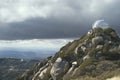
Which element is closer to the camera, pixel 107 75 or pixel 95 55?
pixel 107 75

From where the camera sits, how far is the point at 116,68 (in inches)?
6644

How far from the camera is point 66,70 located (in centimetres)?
19788

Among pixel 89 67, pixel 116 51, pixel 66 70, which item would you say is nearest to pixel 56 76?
pixel 66 70

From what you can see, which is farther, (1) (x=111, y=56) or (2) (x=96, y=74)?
(1) (x=111, y=56)

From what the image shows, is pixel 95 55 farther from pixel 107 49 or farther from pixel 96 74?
pixel 96 74

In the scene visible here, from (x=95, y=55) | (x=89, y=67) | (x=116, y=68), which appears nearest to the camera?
(x=116, y=68)

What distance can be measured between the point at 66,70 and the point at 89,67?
70.6ft

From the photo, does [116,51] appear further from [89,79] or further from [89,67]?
[89,79]

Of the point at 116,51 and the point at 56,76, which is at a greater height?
the point at 116,51

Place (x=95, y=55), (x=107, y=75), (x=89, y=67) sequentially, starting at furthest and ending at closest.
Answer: (x=95, y=55), (x=89, y=67), (x=107, y=75)

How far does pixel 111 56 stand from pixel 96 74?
2730 cm

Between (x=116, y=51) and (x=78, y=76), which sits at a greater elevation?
(x=116, y=51)

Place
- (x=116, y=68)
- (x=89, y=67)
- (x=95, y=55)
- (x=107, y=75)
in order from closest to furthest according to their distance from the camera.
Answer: (x=107, y=75) < (x=116, y=68) < (x=89, y=67) < (x=95, y=55)

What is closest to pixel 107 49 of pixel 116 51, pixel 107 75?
pixel 116 51
